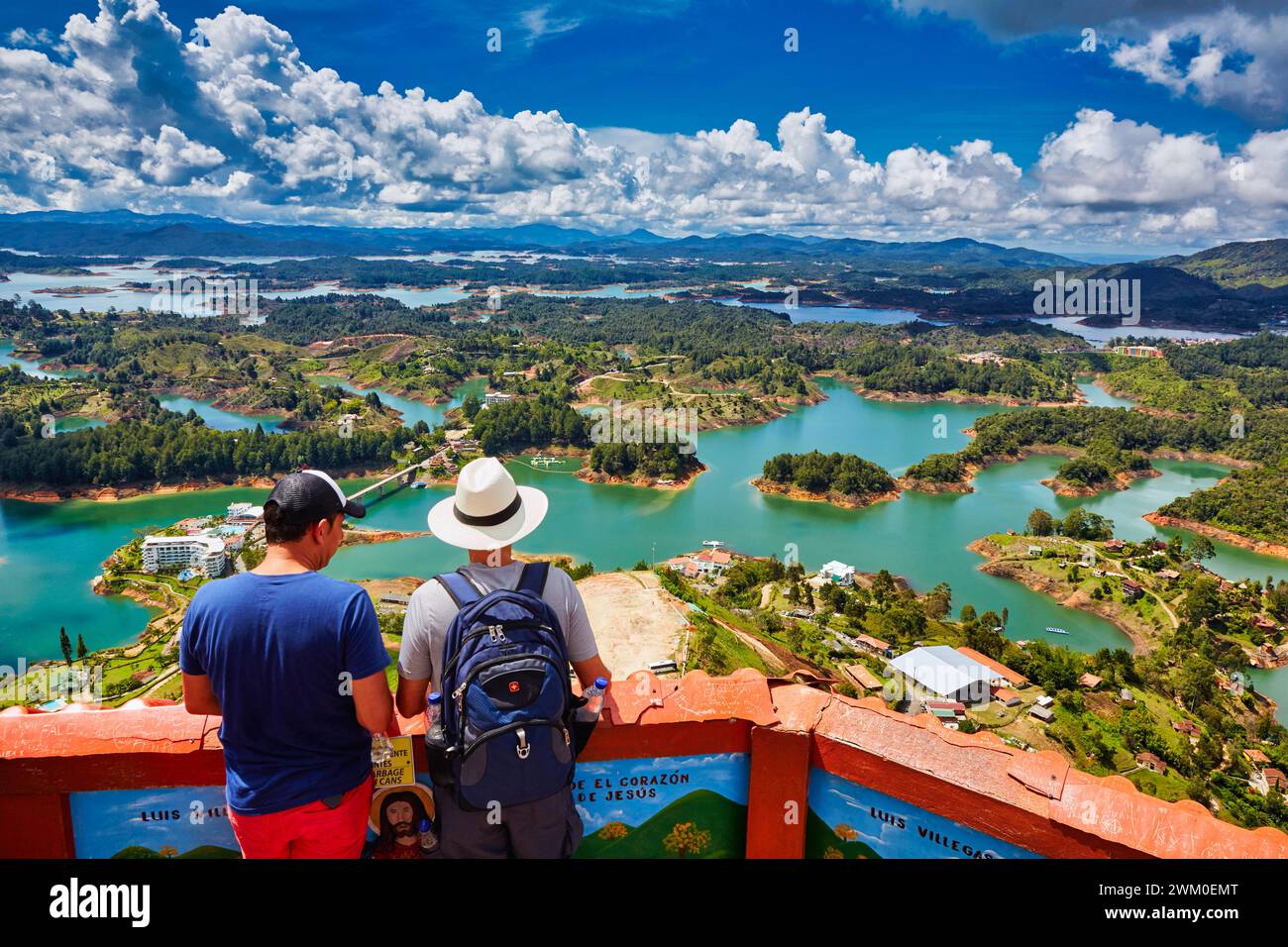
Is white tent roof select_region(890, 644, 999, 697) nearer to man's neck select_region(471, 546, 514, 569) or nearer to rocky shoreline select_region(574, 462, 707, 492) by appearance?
man's neck select_region(471, 546, 514, 569)

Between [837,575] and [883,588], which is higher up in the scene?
[837,575]

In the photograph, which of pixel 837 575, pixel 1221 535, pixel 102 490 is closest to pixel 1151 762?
pixel 837 575

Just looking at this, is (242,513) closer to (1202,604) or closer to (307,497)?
(307,497)

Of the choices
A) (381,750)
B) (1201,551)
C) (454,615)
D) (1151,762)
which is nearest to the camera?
(454,615)

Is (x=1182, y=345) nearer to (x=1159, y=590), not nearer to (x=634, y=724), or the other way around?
(x=1159, y=590)

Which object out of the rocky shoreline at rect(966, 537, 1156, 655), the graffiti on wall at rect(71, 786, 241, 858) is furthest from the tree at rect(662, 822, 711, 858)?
the rocky shoreline at rect(966, 537, 1156, 655)

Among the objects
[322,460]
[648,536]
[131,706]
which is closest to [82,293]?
[322,460]
